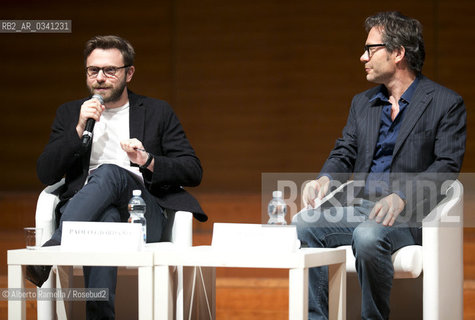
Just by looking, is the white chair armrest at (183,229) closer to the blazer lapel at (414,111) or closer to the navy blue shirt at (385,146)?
the navy blue shirt at (385,146)

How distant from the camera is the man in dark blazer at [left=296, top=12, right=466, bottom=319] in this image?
103 inches

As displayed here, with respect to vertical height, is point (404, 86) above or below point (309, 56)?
below

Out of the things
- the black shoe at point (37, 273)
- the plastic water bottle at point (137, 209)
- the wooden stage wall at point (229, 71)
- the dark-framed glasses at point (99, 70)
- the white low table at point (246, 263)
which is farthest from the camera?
the wooden stage wall at point (229, 71)

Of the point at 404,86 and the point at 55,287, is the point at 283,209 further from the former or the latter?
the point at 55,287

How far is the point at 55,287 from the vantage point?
115 inches

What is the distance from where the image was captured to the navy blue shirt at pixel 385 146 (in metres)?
2.89

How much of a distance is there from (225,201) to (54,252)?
2352mm

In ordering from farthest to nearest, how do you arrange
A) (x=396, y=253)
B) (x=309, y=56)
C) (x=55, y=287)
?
(x=309, y=56), (x=55, y=287), (x=396, y=253)

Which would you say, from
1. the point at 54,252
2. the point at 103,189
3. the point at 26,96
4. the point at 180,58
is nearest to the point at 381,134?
the point at 103,189

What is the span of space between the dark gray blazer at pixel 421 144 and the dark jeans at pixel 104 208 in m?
0.78

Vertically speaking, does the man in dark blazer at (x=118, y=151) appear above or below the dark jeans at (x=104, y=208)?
above

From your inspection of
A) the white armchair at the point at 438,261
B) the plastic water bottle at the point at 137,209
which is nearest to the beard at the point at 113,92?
the plastic water bottle at the point at 137,209

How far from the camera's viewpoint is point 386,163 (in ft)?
9.55

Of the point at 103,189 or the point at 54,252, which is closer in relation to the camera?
the point at 54,252
